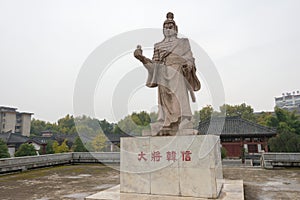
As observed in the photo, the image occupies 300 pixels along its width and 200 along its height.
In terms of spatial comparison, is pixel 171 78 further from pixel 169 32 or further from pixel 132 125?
pixel 132 125

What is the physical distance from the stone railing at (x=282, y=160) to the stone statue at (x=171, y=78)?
7.99m

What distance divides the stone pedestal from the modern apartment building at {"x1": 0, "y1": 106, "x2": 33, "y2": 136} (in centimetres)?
4795

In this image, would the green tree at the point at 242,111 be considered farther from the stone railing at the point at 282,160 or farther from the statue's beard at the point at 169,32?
the statue's beard at the point at 169,32

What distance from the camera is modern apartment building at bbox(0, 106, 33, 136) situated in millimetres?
46531

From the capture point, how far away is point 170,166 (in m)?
4.08

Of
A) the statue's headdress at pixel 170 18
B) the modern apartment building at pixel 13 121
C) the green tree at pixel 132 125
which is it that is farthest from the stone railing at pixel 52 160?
the modern apartment building at pixel 13 121

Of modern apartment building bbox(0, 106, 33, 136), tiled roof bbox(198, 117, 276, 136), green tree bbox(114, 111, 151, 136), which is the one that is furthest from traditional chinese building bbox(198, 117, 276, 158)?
modern apartment building bbox(0, 106, 33, 136)

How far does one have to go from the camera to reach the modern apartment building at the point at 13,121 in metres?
46.5

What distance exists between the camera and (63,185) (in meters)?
6.92

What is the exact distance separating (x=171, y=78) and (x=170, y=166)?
183cm

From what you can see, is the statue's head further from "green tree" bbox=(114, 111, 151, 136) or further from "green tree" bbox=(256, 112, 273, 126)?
"green tree" bbox=(256, 112, 273, 126)

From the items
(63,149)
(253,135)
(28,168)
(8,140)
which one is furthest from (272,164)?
(8,140)

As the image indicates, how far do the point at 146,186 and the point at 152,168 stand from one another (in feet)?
1.16

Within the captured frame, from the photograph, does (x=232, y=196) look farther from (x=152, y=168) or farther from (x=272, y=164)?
(x=272, y=164)
